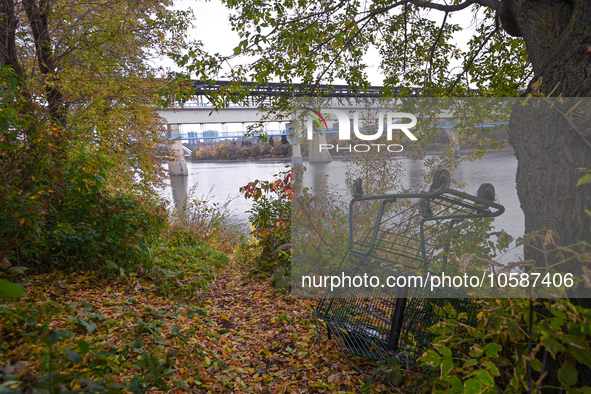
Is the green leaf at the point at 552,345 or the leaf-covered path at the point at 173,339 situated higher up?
the green leaf at the point at 552,345

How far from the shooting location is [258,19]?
3.90 meters

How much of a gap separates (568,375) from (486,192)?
1152 millimetres

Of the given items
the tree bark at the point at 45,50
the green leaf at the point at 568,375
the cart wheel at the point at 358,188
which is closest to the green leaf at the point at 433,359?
the green leaf at the point at 568,375

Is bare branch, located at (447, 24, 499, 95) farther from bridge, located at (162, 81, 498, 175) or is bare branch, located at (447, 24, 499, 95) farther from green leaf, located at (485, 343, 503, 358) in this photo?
green leaf, located at (485, 343, 503, 358)

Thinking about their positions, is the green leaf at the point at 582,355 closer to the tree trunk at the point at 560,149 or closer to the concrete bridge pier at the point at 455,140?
the tree trunk at the point at 560,149

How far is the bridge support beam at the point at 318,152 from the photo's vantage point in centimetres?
329

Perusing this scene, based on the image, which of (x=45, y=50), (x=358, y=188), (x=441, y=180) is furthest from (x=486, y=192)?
(x=45, y=50)

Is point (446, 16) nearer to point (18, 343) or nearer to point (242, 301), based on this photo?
point (242, 301)

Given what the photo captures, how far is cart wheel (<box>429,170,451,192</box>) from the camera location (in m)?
2.20

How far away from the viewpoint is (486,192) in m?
2.23

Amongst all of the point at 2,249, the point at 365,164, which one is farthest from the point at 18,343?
the point at 365,164

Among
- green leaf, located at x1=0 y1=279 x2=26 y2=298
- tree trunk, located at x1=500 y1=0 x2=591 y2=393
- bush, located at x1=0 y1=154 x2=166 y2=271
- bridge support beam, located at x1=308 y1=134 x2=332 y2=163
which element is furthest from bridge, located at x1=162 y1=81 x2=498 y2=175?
green leaf, located at x1=0 y1=279 x2=26 y2=298

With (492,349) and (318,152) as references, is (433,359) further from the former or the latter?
(318,152)

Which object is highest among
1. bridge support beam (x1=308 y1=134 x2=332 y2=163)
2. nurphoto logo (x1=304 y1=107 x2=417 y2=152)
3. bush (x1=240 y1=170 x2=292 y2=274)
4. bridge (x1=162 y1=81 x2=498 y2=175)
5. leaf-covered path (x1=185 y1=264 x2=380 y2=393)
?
bridge (x1=162 y1=81 x2=498 y2=175)
